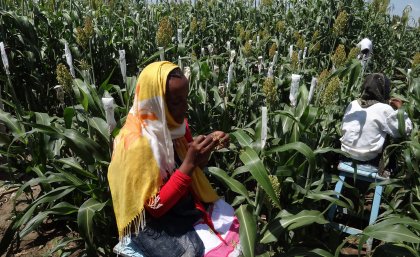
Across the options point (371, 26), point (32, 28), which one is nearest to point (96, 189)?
point (32, 28)

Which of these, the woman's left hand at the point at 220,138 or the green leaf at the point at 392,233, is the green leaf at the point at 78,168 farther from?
the green leaf at the point at 392,233

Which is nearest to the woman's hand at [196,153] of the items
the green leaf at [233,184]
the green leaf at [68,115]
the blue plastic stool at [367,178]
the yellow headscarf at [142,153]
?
the yellow headscarf at [142,153]

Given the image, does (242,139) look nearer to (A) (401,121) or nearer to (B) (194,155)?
(B) (194,155)

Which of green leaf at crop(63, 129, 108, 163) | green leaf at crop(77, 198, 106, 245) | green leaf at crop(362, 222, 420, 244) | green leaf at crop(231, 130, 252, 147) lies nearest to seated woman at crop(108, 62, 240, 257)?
green leaf at crop(77, 198, 106, 245)

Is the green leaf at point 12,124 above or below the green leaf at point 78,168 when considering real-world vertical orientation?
above

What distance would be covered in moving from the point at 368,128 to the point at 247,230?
137 centimetres

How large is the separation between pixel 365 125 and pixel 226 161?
102 cm

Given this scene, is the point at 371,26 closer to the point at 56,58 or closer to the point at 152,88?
the point at 56,58

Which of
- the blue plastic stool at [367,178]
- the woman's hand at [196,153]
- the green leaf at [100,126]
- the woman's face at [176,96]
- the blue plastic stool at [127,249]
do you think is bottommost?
the blue plastic stool at [367,178]

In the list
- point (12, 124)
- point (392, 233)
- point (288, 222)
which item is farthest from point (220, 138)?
point (12, 124)

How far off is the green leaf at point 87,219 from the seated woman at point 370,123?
1749 mm

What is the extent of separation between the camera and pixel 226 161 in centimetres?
271

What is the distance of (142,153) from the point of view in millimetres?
1594

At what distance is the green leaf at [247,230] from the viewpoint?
1.59 metres
